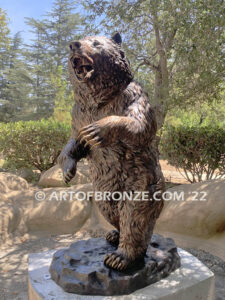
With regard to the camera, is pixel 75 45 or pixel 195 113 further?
pixel 195 113

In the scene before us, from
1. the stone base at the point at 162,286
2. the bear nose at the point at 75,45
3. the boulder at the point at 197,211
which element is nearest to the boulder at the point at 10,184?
the boulder at the point at 197,211

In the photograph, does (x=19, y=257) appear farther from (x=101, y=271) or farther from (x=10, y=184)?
(x=101, y=271)

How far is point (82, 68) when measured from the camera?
1963 mm

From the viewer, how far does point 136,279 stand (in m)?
2.09

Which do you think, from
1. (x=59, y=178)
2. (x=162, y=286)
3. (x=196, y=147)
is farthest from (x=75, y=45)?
(x=59, y=178)

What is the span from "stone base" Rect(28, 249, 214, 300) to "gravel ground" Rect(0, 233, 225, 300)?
909 millimetres

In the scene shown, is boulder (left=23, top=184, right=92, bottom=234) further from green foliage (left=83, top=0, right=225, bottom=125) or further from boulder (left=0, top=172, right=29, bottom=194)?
green foliage (left=83, top=0, right=225, bottom=125)

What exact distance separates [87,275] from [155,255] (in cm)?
64

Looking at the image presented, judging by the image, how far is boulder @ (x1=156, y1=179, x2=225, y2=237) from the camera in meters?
4.25

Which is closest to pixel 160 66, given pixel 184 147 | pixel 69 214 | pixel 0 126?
pixel 184 147

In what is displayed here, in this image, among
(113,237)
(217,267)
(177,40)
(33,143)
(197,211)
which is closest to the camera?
(113,237)

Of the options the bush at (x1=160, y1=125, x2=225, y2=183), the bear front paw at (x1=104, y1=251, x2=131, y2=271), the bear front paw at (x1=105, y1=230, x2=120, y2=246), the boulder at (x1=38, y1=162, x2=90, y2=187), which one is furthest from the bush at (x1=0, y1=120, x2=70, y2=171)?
the bear front paw at (x1=104, y1=251, x2=131, y2=271)

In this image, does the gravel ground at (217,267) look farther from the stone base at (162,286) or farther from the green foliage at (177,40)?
the green foliage at (177,40)

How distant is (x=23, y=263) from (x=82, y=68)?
3088 millimetres
